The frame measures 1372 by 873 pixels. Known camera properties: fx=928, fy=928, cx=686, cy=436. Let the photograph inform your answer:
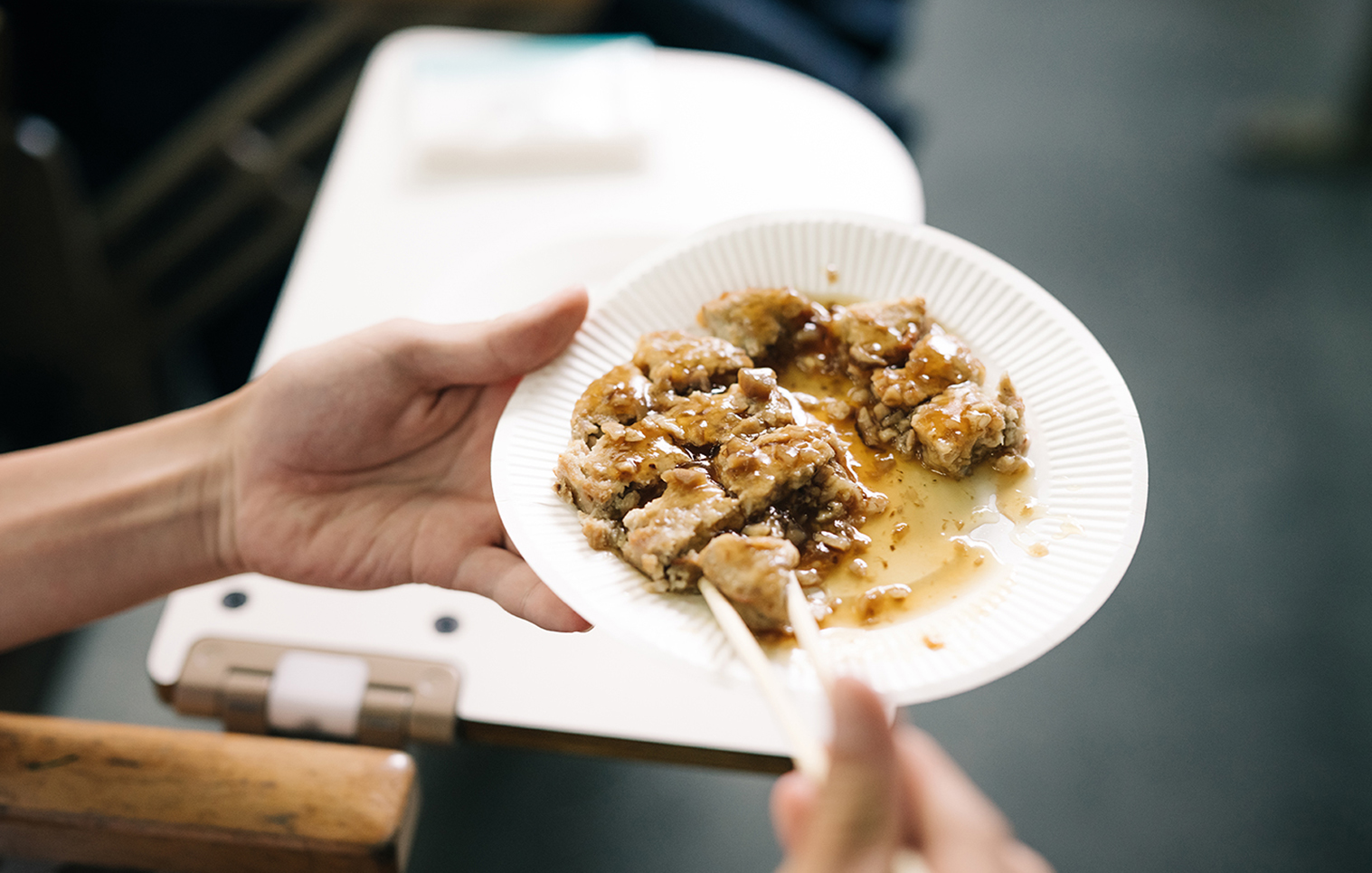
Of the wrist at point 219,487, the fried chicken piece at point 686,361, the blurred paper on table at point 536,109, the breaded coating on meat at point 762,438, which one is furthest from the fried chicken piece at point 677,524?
the blurred paper on table at point 536,109

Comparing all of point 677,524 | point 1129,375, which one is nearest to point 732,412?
point 677,524

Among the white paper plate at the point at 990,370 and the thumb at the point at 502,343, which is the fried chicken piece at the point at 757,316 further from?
the thumb at the point at 502,343

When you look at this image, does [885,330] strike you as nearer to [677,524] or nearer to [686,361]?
[686,361]

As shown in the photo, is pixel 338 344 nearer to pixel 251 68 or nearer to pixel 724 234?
pixel 724 234

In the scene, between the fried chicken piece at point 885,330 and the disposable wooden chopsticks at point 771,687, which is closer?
the disposable wooden chopsticks at point 771,687

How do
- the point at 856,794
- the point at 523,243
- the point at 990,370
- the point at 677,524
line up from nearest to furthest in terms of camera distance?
the point at 856,794, the point at 677,524, the point at 990,370, the point at 523,243

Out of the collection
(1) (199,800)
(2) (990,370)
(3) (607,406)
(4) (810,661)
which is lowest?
(1) (199,800)
